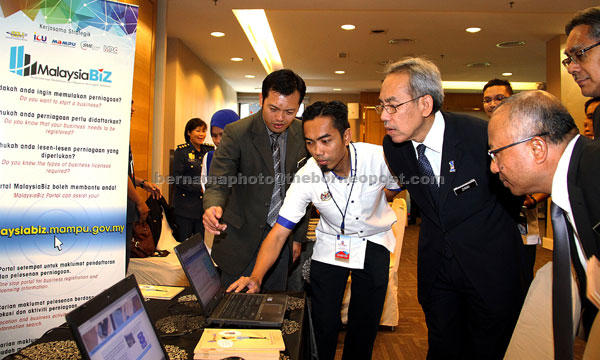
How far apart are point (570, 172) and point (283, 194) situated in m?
1.47

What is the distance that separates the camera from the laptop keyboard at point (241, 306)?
4.58 ft

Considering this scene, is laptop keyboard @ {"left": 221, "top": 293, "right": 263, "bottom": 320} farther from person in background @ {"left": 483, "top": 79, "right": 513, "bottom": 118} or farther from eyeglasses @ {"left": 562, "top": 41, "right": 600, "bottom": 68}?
person in background @ {"left": 483, "top": 79, "right": 513, "bottom": 118}

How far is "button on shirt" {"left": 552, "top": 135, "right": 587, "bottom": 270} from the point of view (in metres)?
1.01

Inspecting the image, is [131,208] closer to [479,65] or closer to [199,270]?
[199,270]

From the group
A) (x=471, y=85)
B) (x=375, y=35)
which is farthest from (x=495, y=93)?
(x=471, y=85)

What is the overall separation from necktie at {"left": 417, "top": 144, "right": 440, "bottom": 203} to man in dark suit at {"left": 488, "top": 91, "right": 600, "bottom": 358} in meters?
0.46

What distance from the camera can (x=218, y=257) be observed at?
2232mm

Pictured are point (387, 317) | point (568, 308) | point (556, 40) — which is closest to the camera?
point (568, 308)

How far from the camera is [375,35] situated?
6.56 metres

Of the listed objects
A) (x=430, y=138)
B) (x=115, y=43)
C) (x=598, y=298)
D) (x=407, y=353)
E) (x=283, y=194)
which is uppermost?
(x=115, y=43)

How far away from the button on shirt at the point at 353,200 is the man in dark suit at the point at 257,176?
9.5 inches

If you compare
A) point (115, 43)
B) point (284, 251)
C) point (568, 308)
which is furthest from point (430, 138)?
point (115, 43)

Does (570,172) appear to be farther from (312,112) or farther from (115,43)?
(115,43)

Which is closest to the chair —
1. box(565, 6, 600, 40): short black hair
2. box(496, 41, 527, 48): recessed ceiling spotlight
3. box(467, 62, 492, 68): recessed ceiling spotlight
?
box(565, 6, 600, 40): short black hair
